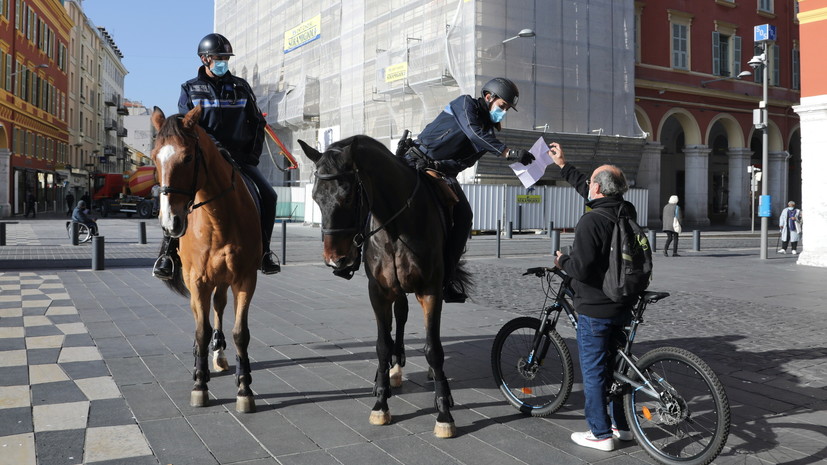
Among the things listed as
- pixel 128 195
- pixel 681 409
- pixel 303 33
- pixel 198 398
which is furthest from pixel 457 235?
pixel 128 195

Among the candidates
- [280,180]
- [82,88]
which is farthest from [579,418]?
[82,88]

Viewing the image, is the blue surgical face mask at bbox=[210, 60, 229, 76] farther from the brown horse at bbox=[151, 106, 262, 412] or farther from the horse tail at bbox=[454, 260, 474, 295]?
the horse tail at bbox=[454, 260, 474, 295]

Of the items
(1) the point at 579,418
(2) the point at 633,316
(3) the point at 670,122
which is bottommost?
(1) the point at 579,418

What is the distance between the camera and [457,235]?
480 centimetres

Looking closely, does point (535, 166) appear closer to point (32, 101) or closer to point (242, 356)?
point (242, 356)

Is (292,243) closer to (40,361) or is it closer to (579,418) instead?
(40,361)

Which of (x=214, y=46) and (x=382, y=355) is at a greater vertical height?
(x=214, y=46)

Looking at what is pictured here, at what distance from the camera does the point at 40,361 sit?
5648 millimetres

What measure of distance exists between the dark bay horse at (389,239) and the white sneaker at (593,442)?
0.72 meters

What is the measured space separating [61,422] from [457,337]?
3.85 metres

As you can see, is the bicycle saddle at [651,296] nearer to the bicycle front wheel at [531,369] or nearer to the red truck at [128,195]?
the bicycle front wheel at [531,369]

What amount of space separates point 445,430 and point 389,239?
116cm

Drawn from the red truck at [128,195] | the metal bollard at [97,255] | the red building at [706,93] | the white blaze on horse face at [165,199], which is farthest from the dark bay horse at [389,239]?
the red truck at [128,195]

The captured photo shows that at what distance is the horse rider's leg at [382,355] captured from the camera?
424 centimetres
